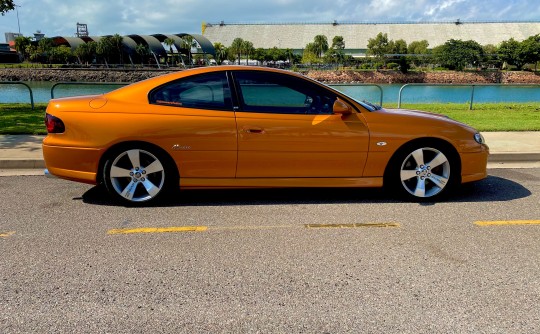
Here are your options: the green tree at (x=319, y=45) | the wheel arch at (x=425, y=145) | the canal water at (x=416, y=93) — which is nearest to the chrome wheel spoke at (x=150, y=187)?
the wheel arch at (x=425, y=145)

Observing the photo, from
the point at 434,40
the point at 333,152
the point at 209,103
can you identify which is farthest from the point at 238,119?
the point at 434,40

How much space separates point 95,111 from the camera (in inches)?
183

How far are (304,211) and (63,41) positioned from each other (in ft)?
393

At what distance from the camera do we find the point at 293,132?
4.66m

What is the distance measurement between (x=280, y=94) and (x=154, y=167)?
1640 millimetres

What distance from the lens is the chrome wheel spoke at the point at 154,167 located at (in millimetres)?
4684

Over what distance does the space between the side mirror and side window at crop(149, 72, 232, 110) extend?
3.82 ft

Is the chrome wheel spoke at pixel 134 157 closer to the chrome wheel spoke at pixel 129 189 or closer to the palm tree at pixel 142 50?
the chrome wheel spoke at pixel 129 189

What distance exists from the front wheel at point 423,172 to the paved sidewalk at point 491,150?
279 centimetres

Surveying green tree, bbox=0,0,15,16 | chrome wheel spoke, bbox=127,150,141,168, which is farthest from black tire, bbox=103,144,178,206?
green tree, bbox=0,0,15,16

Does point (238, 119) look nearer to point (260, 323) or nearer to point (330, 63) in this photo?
point (260, 323)

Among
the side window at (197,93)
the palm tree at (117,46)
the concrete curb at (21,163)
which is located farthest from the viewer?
the palm tree at (117,46)

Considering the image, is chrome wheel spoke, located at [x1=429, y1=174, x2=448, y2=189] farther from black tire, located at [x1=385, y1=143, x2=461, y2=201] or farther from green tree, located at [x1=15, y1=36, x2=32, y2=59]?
green tree, located at [x1=15, y1=36, x2=32, y2=59]

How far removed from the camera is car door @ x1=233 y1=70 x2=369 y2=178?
15.3 ft
